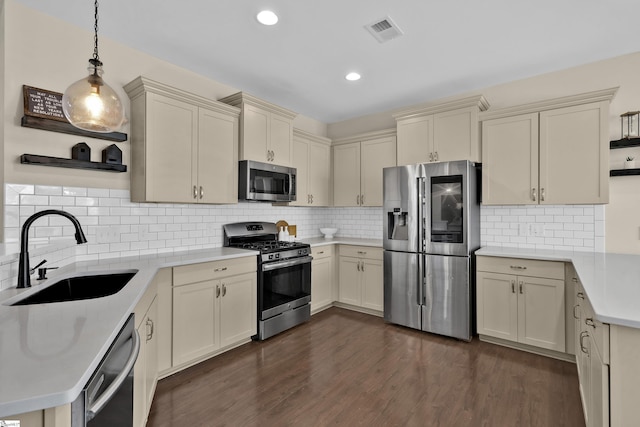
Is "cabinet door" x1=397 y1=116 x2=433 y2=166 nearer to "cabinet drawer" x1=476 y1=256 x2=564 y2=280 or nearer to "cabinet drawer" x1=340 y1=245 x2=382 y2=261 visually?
"cabinet drawer" x1=340 y1=245 x2=382 y2=261

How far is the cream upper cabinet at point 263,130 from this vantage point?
335 centimetres

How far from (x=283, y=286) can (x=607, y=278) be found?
274 centimetres

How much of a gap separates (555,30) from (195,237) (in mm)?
3763

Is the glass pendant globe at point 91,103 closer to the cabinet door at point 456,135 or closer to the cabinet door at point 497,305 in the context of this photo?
the cabinet door at point 456,135

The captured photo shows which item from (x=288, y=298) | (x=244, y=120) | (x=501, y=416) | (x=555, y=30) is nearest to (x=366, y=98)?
(x=244, y=120)

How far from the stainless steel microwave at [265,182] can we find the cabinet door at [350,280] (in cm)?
119

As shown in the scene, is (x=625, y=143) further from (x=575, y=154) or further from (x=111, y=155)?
(x=111, y=155)

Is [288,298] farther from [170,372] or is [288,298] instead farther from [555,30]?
[555,30]

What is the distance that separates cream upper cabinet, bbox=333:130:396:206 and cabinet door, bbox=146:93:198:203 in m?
2.26

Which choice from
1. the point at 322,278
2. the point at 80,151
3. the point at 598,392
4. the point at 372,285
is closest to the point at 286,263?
the point at 322,278

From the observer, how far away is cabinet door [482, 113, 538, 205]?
124 inches

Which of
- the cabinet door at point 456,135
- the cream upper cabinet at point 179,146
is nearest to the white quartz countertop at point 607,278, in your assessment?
the cabinet door at point 456,135

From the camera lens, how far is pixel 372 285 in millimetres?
4051

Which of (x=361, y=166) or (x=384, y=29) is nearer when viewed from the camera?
(x=384, y=29)
